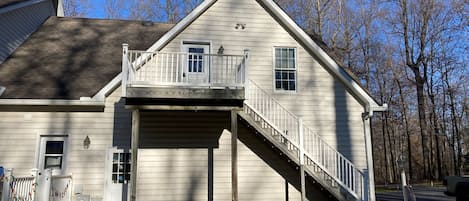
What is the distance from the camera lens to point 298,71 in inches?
405

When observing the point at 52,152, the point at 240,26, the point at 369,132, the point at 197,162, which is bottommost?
the point at 197,162

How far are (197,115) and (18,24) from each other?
6.76 m

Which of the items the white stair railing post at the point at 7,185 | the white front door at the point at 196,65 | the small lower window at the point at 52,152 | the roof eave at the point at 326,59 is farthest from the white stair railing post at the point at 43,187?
the roof eave at the point at 326,59

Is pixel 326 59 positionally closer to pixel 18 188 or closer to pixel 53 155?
pixel 53 155

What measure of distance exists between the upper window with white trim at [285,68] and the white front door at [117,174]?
479 centimetres

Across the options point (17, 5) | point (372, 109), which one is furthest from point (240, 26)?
point (17, 5)

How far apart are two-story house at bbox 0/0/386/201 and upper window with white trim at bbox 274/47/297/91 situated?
0.03m

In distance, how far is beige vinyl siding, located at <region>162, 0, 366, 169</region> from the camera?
10016mm

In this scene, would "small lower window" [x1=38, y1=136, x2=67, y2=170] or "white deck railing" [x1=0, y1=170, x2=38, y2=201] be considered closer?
"white deck railing" [x1=0, y1=170, x2=38, y2=201]

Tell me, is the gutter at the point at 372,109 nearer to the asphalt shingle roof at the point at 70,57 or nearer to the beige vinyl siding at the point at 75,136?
the beige vinyl siding at the point at 75,136

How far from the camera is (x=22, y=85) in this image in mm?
9023

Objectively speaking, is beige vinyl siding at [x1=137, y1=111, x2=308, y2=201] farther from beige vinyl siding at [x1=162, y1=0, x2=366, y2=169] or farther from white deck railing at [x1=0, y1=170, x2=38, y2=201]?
white deck railing at [x1=0, y1=170, x2=38, y2=201]

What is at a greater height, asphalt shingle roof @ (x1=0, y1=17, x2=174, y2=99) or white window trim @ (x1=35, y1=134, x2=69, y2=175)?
asphalt shingle roof @ (x1=0, y1=17, x2=174, y2=99)

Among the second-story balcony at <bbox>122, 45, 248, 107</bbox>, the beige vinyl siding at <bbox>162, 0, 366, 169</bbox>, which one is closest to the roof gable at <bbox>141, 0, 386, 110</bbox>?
the beige vinyl siding at <bbox>162, 0, 366, 169</bbox>
